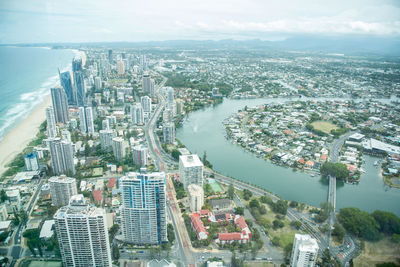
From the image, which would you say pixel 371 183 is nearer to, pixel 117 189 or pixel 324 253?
pixel 324 253

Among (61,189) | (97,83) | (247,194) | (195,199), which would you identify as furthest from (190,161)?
(97,83)

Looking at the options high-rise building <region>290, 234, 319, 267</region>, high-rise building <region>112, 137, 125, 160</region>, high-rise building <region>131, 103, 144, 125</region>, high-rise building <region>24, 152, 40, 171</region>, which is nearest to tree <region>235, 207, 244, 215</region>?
high-rise building <region>290, 234, 319, 267</region>

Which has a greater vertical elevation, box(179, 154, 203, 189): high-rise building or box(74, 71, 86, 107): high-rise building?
box(74, 71, 86, 107): high-rise building

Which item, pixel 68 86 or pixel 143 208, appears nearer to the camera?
pixel 143 208

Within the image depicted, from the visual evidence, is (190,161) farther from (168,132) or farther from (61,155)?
(61,155)

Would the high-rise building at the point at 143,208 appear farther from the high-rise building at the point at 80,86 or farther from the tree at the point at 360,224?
the high-rise building at the point at 80,86

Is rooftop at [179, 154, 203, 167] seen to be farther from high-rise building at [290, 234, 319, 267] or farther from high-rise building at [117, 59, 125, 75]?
high-rise building at [117, 59, 125, 75]

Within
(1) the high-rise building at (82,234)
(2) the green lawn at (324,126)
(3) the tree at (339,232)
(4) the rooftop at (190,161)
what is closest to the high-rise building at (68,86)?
(4) the rooftop at (190,161)
